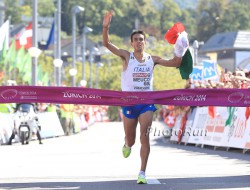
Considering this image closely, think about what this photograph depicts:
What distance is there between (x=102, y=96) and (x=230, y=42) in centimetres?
12376

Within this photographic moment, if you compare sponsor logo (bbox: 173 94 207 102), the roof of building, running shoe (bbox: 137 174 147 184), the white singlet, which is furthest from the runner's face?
the roof of building

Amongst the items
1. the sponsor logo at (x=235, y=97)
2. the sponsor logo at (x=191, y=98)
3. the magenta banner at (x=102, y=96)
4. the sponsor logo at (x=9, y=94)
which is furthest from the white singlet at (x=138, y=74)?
the sponsor logo at (x=9, y=94)

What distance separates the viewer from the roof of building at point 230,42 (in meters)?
136

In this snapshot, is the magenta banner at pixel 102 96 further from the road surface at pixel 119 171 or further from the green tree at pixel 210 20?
the green tree at pixel 210 20

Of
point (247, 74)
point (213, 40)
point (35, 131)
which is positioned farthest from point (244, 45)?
point (247, 74)

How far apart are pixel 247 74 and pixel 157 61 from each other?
8741mm

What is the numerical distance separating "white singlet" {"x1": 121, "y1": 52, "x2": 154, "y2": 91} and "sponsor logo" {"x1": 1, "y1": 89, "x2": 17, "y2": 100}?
5.69 feet

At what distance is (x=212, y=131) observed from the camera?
83.6 feet

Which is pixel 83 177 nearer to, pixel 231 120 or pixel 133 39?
pixel 133 39

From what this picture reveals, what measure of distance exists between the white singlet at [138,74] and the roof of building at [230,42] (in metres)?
121

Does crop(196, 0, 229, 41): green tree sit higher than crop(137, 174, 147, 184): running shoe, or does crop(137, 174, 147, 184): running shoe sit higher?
crop(196, 0, 229, 41): green tree

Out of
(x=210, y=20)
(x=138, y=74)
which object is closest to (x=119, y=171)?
(x=138, y=74)

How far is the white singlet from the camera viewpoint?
1331 centimetres

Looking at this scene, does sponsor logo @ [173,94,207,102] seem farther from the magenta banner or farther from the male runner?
the male runner
